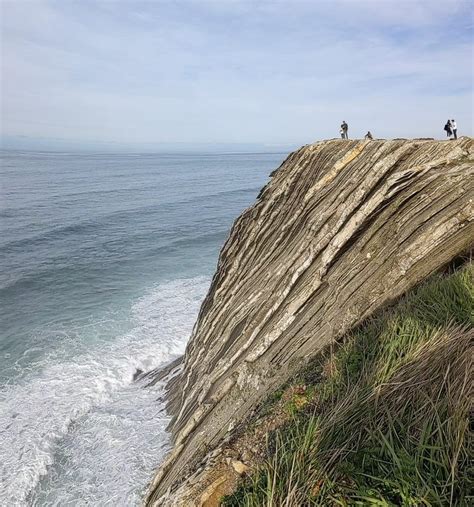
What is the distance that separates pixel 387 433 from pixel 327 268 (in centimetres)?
464

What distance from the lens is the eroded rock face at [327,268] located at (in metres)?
6.72

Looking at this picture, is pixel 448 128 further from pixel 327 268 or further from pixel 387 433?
pixel 387 433

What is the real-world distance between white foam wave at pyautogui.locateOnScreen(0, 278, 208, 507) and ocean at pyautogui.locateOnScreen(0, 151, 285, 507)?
38mm

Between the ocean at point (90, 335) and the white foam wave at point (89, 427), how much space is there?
0.12 ft

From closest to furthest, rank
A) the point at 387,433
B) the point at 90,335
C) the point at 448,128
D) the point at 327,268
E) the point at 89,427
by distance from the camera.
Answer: the point at 387,433 → the point at 327,268 → the point at 448,128 → the point at 89,427 → the point at 90,335

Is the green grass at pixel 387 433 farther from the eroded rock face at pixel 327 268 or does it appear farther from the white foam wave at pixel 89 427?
the white foam wave at pixel 89 427

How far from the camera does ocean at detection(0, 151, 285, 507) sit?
37.0 ft

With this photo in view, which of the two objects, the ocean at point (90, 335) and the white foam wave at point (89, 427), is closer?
the white foam wave at point (89, 427)

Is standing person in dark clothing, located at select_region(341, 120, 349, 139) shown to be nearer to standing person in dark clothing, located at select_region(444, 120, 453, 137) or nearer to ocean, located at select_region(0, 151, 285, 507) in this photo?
standing person in dark clothing, located at select_region(444, 120, 453, 137)

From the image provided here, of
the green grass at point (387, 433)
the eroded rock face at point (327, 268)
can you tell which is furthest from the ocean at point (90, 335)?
the green grass at point (387, 433)

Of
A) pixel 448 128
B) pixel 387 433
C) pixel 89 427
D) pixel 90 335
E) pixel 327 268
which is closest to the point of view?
pixel 387 433

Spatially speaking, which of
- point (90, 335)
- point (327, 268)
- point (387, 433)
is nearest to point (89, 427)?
point (90, 335)

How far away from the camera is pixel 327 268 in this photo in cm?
795

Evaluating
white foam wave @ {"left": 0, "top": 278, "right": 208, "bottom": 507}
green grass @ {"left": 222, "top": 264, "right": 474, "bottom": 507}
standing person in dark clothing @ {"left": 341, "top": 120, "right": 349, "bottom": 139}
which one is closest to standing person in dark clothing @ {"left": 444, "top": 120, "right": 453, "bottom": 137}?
standing person in dark clothing @ {"left": 341, "top": 120, "right": 349, "bottom": 139}
